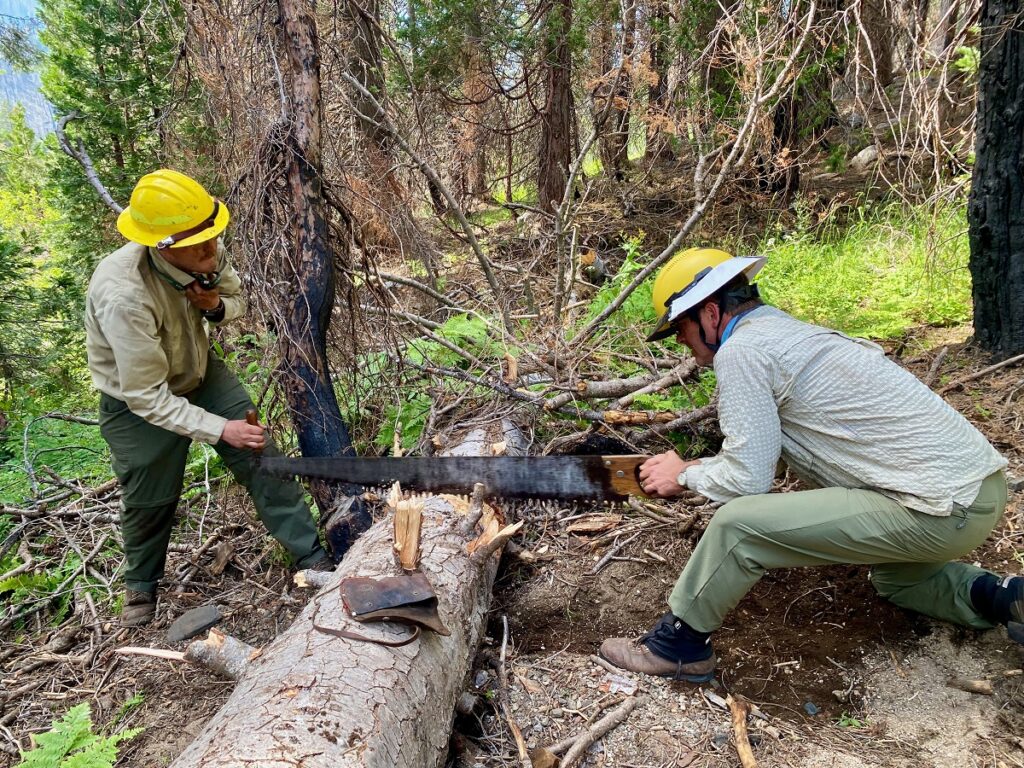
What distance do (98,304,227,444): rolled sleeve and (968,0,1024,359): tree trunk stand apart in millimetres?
5083

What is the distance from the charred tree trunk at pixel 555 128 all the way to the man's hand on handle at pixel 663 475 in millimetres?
6491

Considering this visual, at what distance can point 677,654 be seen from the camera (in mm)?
2672

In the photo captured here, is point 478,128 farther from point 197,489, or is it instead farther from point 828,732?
point 828,732

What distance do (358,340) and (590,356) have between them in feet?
5.98

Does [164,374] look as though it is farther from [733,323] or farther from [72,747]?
[733,323]

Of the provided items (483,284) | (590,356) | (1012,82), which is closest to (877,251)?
(1012,82)

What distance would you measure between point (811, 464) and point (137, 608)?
3.75 metres

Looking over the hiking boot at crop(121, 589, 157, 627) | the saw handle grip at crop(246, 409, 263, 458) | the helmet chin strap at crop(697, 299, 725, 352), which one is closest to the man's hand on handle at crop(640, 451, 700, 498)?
the helmet chin strap at crop(697, 299, 725, 352)

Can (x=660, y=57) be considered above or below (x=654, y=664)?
above

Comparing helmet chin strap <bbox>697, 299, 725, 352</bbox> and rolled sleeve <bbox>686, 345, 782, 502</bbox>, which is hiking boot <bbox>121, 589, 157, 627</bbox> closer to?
rolled sleeve <bbox>686, 345, 782, 502</bbox>

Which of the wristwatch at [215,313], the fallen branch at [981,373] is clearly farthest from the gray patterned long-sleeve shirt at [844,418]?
the wristwatch at [215,313]

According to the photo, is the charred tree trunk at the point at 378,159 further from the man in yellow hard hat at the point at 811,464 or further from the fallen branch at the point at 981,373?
the fallen branch at the point at 981,373

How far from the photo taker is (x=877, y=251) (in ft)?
21.2

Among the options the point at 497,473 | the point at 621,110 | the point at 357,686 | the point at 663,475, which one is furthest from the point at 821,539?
the point at 621,110
